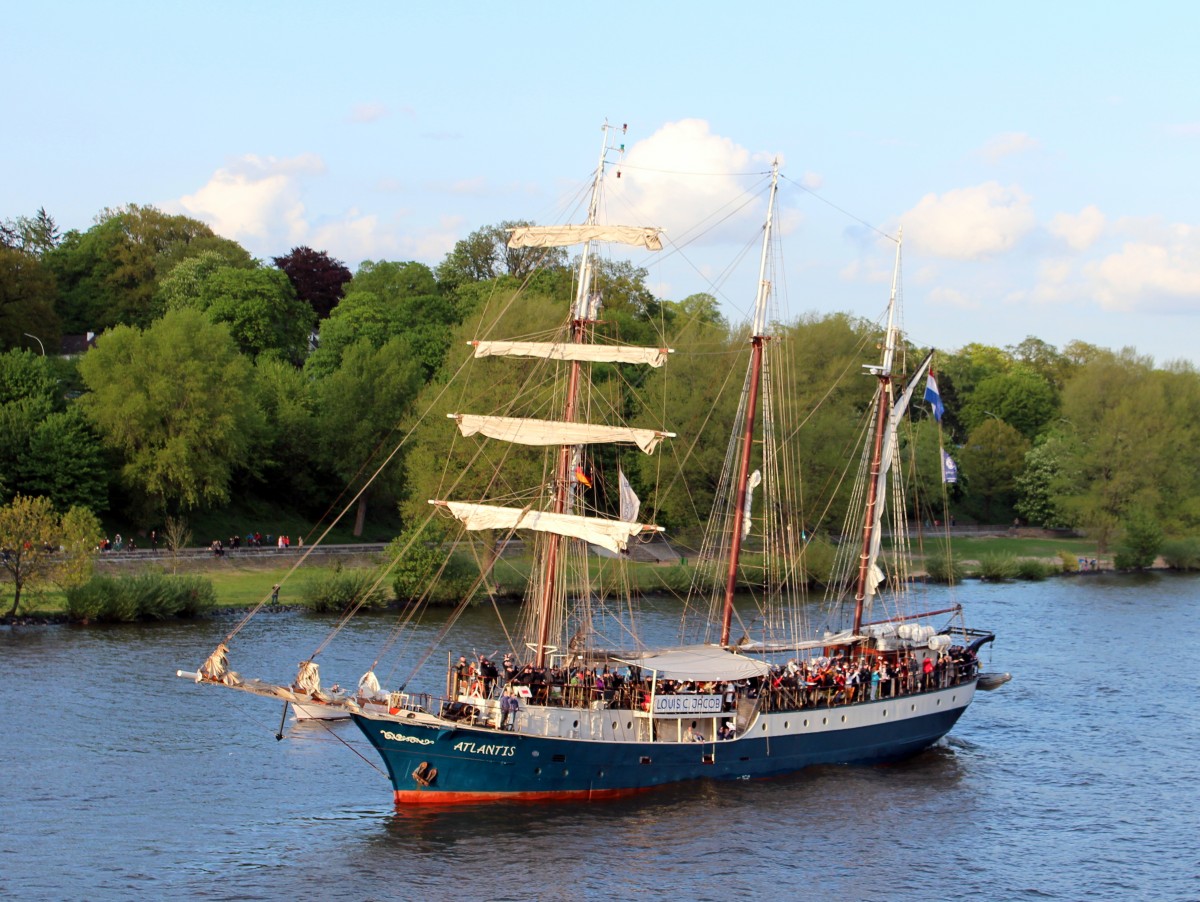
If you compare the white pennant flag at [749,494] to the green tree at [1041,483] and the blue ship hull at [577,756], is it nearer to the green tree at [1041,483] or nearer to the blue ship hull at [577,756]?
the blue ship hull at [577,756]

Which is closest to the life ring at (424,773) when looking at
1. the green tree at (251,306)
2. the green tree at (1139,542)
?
the green tree at (251,306)

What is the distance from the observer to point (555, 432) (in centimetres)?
5266

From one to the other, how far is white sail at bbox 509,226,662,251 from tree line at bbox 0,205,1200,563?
2657cm

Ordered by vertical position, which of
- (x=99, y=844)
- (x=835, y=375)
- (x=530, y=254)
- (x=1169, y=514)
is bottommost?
(x=99, y=844)

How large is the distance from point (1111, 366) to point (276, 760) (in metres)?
104

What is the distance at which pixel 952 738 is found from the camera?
2402 inches

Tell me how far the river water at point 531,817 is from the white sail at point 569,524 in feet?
30.1

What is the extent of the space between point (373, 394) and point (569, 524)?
213ft

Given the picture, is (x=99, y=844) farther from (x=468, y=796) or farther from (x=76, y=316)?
(x=76, y=316)

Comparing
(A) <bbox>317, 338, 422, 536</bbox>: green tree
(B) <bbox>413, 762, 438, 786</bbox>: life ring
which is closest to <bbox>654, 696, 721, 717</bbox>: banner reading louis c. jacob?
(B) <bbox>413, 762, 438, 786</bbox>: life ring

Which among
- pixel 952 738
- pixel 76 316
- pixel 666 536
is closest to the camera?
pixel 952 738

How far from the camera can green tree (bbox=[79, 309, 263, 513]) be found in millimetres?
97625

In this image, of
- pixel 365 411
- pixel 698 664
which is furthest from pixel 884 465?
pixel 365 411

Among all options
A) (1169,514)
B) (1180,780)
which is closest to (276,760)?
(1180,780)
